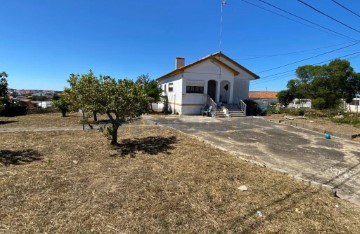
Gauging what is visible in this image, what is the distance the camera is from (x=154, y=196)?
14.9 feet

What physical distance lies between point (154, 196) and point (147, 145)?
158 inches

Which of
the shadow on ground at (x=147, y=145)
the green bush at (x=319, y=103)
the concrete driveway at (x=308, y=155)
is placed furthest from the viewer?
the green bush at (x=319, y=103)

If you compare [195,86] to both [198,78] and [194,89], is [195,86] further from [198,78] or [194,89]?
[198,78]

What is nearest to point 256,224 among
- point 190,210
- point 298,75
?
point 190,210

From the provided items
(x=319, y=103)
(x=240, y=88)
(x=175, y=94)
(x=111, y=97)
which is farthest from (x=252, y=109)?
(x=111, y=97)

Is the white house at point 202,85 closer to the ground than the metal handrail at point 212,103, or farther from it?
farther from it

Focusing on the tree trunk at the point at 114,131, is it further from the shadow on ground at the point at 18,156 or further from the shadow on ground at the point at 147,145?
the shadow on ground at the point at 18,156

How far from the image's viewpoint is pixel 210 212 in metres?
4.06

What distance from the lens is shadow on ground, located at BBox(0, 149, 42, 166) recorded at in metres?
6.29

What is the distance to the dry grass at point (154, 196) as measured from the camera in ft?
12.0

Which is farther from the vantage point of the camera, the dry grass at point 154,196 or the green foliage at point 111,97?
the green foliage at point 111,97

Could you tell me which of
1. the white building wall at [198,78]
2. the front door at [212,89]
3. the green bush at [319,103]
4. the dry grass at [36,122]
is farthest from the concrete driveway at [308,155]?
the green bush at [319,103]

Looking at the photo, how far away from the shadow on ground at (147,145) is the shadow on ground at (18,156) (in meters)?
2.40

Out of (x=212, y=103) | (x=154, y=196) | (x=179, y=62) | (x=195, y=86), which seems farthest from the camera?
(x=179, y=62)
